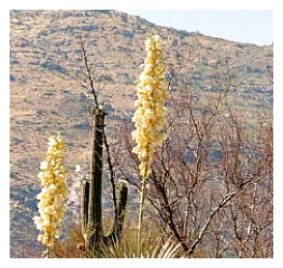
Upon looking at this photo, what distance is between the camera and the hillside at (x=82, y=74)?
8.67 m

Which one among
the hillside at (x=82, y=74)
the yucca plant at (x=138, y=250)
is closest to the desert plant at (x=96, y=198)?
the yucca plant at (x=138, y=250)

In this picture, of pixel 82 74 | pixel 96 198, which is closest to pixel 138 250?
pixel 96 198

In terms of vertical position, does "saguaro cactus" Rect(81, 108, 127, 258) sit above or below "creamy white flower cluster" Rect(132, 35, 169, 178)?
below

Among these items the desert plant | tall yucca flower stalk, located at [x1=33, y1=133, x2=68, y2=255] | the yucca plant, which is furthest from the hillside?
tall yucca flower stalk, located at [x1=33, y1=133, x2=68, y2=255]

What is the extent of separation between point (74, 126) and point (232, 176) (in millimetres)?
2882

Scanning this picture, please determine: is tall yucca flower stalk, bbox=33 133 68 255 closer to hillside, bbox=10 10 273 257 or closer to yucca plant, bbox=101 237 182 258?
yucca plant, bbox=101 237 182 258

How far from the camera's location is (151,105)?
3.33 meters

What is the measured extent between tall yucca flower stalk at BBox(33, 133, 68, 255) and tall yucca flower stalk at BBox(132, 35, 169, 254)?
0.39 metres

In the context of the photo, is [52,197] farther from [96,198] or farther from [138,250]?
[96,198]

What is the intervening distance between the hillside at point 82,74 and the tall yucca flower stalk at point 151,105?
64.9 inches

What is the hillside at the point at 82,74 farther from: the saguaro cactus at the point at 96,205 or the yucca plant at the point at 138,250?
the yucca plant at the point at 138,250

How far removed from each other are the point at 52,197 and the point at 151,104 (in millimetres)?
603

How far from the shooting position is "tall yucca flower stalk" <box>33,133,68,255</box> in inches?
121
